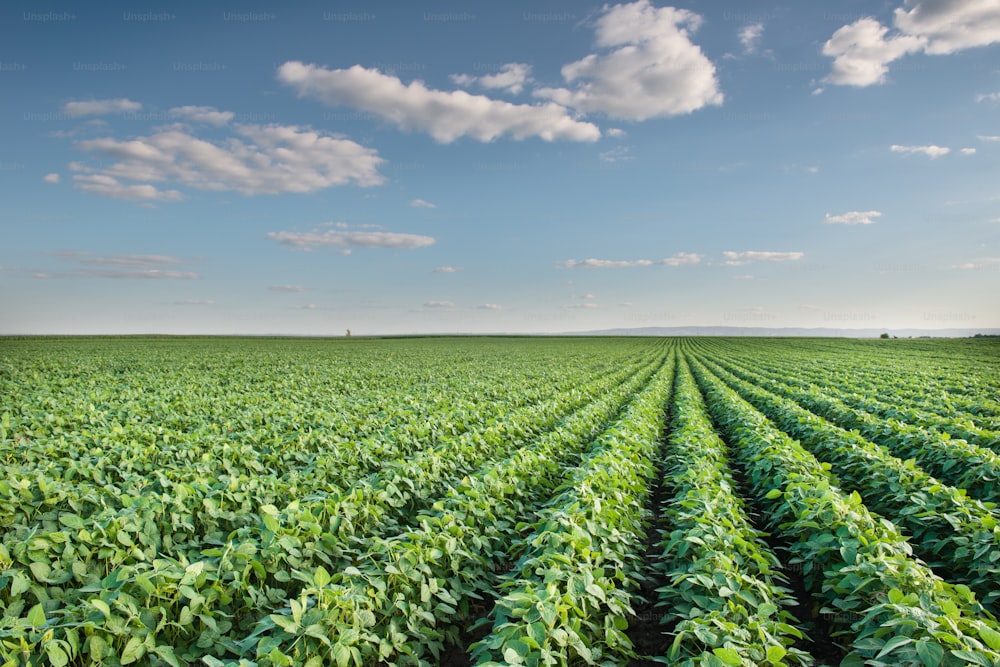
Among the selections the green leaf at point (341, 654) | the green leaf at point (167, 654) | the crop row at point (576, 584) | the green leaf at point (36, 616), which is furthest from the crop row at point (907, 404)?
the green leaf at point (36, 616)

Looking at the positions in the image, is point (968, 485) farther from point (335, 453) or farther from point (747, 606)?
point (335, 453)

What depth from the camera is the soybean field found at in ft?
11.3

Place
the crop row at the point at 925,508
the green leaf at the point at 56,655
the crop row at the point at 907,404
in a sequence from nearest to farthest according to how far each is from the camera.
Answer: the green leaf at the point at 56,655, the crop row at the point at 925,508, the crop row at the point at 907,404

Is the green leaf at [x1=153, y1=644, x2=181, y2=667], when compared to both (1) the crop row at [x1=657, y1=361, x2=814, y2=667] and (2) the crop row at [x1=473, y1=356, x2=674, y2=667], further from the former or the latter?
(1) the crop row at [x1=657, y1=361, x2=814, y2=667]

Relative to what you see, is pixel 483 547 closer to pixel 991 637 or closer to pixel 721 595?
pixel 721 595

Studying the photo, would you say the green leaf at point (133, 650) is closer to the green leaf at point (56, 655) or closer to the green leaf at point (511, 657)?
the green leaf at point (56, 655)

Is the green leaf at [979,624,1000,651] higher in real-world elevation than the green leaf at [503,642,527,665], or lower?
higher

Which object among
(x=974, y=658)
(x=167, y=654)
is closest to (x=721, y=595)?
(x=974, y=658)

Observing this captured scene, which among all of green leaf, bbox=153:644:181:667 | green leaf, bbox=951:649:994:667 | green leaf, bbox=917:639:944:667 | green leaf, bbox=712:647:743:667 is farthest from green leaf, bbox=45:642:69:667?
green leaf, bbox=951:649:994:667

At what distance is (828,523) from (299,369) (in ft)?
89.7

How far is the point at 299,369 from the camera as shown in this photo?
2825cm

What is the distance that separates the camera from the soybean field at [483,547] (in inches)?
136

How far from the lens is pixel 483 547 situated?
223 inches

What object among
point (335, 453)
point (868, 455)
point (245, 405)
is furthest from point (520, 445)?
point (245, 405)
